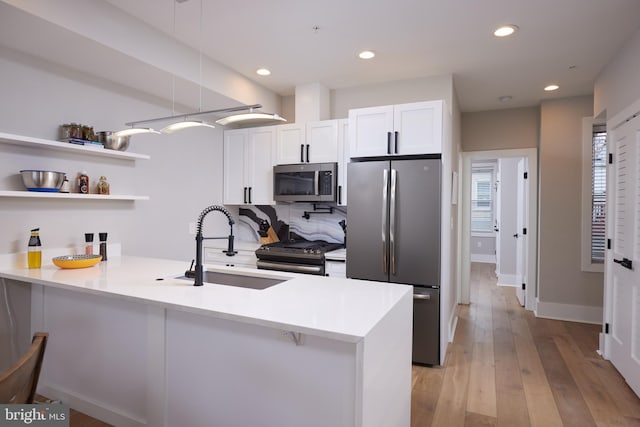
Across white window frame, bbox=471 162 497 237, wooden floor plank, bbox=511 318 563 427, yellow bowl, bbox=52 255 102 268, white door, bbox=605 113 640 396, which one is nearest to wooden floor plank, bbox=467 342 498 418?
wooden floor plank, bbox=511 318 563 427

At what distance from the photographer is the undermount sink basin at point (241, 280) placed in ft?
7.59

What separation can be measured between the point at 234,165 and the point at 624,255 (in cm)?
380

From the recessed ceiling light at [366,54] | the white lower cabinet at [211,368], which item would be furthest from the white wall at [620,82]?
the white lower cabinet at [211,368]

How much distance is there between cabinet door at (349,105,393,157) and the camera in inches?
127

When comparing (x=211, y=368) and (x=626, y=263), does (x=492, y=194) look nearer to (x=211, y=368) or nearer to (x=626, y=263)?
(x=626, y=263)

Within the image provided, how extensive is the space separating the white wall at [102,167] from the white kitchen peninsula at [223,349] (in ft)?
1.62

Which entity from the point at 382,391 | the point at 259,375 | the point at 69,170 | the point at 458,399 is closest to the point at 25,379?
the point at 259,375

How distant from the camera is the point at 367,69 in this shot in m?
3.59

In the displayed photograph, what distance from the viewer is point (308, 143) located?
389cm

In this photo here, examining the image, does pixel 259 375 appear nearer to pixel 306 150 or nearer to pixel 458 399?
pixel 458 399

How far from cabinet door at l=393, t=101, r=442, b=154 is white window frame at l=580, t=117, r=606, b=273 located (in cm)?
241

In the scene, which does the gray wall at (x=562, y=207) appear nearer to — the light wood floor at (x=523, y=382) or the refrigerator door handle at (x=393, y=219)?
the light wood floor at (x=523, y=382)

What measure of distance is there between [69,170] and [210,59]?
153cm
